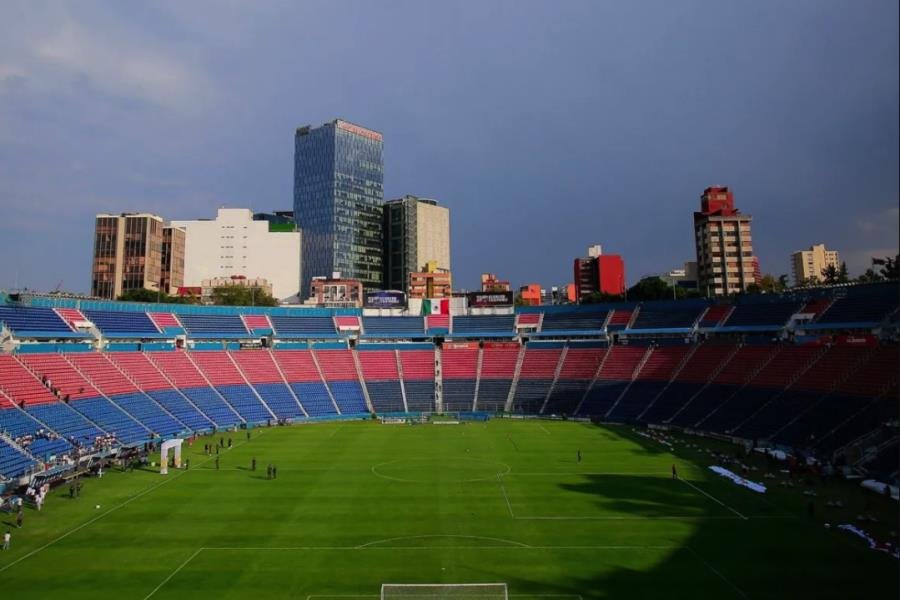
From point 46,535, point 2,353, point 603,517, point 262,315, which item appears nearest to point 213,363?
point 262,315

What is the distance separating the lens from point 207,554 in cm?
2941

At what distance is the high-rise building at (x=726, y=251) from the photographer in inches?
5566

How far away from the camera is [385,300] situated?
10238 centimetres

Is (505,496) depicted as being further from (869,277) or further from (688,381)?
(869,277)

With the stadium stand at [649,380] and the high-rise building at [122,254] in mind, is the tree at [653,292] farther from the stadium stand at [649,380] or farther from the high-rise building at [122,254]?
the high-rise building at [122,254]

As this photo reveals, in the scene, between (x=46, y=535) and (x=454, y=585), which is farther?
(x=46, y=535)

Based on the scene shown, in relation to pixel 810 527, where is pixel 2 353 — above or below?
above

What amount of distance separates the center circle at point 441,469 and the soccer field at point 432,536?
10.0 inches

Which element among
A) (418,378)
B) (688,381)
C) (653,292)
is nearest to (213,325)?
(418,378)

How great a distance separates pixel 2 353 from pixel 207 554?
41.9m

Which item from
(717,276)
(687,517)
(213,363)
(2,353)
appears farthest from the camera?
(717,276)

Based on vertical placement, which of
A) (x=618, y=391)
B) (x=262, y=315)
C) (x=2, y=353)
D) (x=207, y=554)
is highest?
(x=262, y=315)

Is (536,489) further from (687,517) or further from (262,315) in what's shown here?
(262,315)

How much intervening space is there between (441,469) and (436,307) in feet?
186
